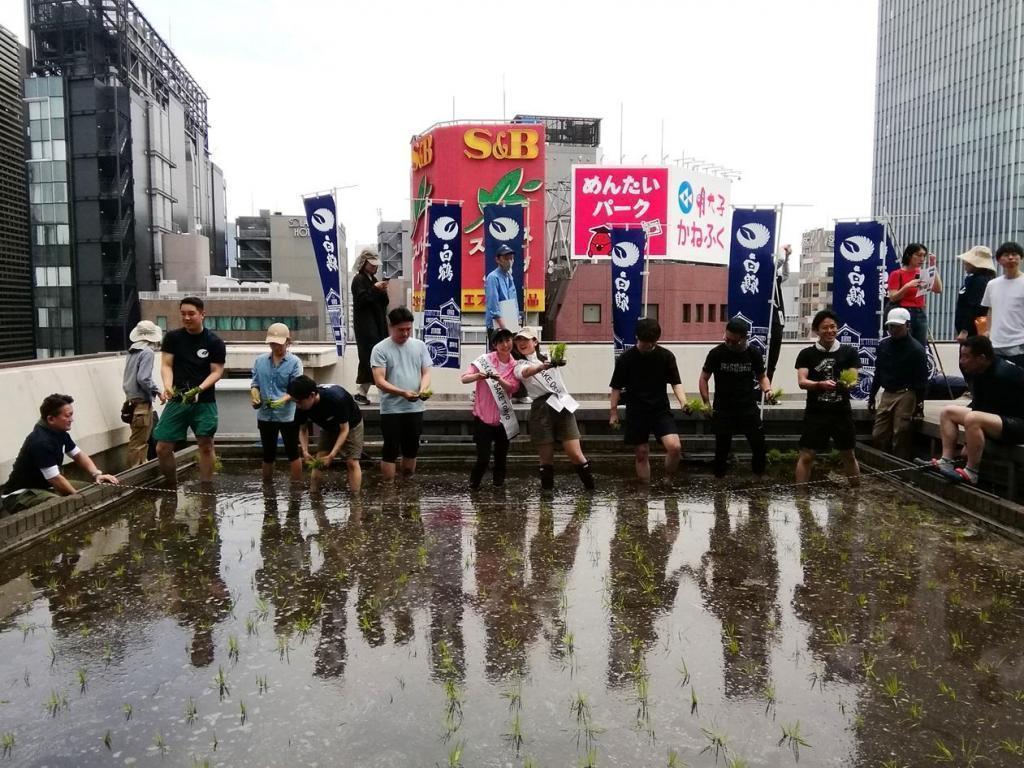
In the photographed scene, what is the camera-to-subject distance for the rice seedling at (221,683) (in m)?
4.00

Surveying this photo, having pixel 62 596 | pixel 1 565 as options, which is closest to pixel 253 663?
pixel 62 596

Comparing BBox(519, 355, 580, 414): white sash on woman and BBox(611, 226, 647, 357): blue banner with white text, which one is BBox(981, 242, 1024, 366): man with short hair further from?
BBox(611, 226, 647, 357): blue banner with white text

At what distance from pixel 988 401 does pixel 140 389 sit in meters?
8.74

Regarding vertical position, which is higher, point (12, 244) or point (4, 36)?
point (4, 36)

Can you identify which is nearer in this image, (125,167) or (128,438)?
(128,438)

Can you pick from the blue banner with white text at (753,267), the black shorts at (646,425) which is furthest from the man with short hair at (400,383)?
the blue banner with white text at (753,267)

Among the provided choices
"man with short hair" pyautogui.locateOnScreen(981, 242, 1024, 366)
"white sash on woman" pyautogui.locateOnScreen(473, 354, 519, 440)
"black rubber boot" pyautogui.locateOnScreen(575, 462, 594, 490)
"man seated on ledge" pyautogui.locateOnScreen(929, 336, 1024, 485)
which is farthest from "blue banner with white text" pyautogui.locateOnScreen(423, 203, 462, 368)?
"man seated on ledge" pyautogui.locateOnScreen(929, 336, 1024, 485)

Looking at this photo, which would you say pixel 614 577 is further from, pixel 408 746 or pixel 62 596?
pixel 62 596

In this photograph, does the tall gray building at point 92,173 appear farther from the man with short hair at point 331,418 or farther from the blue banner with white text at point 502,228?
the man with short hair at point 331,418

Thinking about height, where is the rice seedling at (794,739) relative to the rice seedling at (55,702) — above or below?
below

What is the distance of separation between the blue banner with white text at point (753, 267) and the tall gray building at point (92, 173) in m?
75.8

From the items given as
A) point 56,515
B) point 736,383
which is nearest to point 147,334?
point 56,515

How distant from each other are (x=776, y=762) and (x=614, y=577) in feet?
8.11

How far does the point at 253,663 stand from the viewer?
434 centimetres
